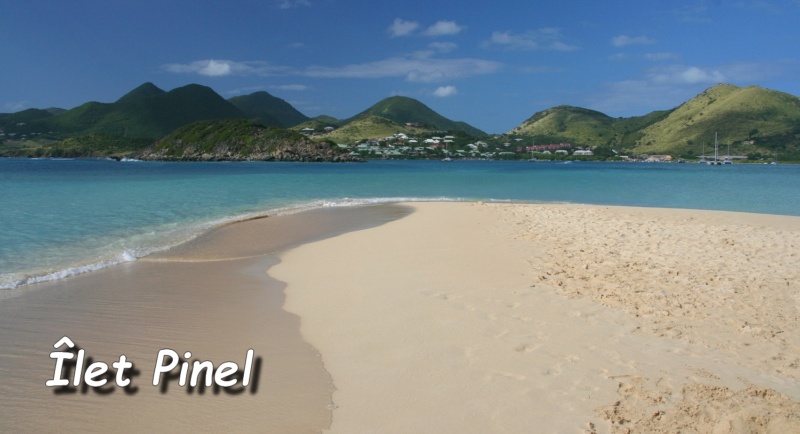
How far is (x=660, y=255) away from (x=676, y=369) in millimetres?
6029

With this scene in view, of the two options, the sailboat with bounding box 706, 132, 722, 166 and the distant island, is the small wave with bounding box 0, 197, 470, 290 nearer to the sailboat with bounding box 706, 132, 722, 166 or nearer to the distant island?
the distant island

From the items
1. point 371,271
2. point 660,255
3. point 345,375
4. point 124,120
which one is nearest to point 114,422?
point 345,375

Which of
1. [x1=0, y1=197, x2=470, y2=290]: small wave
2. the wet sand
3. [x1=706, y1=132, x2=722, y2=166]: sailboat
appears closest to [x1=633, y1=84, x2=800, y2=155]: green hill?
[x1=706, y1=132, x2=722, y2=166]: sailboat

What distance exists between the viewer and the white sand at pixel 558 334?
4172mm

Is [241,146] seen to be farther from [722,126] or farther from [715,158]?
[722,126]

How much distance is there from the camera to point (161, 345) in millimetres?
5723

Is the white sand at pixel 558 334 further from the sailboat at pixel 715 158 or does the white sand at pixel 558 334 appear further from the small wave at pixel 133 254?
the sailboat at pixel 715 158

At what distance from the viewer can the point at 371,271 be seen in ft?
31.7

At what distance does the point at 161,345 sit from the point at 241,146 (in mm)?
129827

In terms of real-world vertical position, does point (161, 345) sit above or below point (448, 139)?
below

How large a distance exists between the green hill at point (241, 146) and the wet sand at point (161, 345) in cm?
11857

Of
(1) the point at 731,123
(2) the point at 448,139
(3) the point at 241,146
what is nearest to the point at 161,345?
A: (3) the point at 241,146

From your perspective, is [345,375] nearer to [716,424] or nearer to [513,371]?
[513,371]

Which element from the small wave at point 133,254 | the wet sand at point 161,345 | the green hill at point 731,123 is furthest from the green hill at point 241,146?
the wet sand at point 161,345
